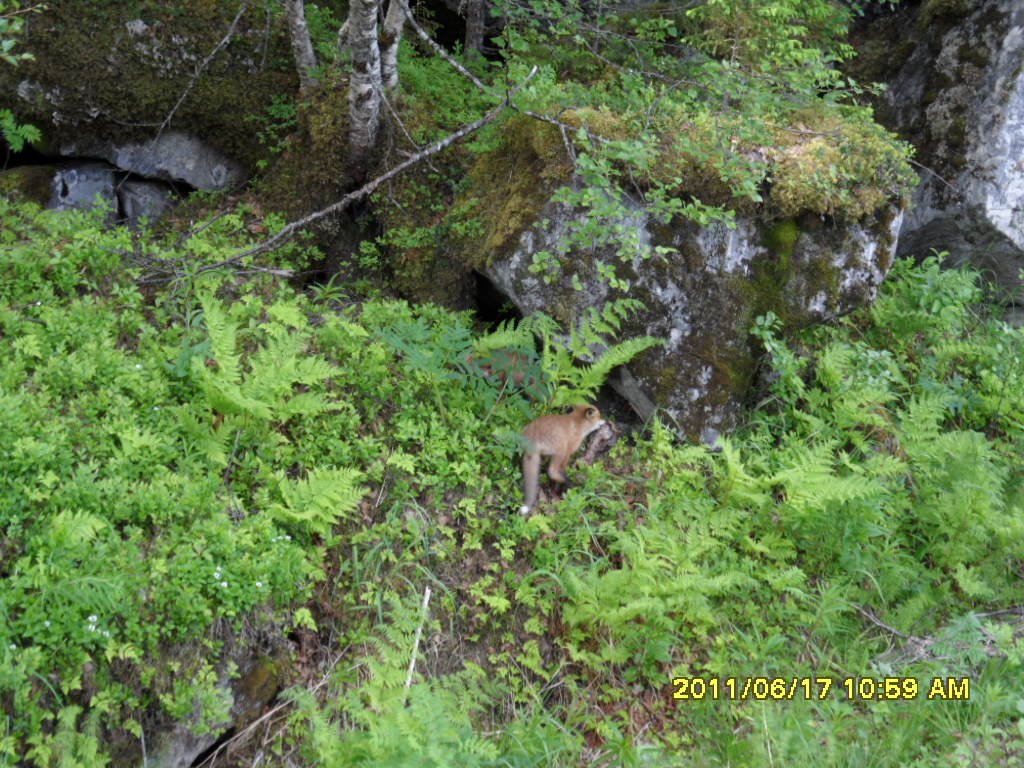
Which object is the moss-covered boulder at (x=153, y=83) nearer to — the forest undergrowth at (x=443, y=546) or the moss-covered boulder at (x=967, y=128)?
the forest undergrowth at (x=443, y=546)

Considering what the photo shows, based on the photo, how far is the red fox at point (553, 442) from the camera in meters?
4.99

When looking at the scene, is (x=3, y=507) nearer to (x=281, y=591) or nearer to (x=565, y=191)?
(x=281, y=591)

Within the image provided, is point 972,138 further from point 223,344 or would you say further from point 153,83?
point 153,83

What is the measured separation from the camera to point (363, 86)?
6.18 meters

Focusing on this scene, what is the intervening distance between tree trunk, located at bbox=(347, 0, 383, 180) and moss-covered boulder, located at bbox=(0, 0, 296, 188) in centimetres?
118

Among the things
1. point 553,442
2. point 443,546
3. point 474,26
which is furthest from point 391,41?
point 443,546

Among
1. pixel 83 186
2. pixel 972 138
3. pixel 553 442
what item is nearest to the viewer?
pixel 553 442

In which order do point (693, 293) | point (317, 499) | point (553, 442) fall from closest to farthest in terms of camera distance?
1. point (317, 499)
2. point (553, 442)
3. point (693, 293)

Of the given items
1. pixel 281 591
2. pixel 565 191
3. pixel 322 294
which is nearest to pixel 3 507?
pixel 281 591

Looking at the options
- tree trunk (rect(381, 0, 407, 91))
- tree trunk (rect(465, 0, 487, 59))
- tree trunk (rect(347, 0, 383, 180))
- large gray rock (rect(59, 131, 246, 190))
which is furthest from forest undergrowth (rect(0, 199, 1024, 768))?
tree trunk (rect(465, 0, 487, 59))
